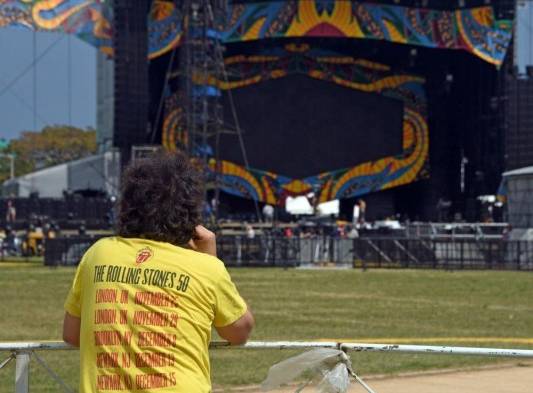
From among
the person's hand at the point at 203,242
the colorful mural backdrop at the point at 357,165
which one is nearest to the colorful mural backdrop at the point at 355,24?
the colorful mural backdrop at the point at 357,165

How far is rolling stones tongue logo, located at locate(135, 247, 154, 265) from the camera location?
16.1 ft

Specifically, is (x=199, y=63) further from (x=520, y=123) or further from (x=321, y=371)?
(x=321, y=371)

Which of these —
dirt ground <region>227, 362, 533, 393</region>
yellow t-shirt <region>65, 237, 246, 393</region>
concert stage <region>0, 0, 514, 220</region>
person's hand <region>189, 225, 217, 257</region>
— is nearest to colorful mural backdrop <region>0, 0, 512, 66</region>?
concert stage <region>0, 0, 514, 220</region>

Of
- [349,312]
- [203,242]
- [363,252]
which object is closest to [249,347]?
[203,242]

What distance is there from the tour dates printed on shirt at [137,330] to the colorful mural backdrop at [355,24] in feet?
168

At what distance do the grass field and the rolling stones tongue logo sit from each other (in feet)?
22.9

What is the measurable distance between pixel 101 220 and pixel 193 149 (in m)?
5.49

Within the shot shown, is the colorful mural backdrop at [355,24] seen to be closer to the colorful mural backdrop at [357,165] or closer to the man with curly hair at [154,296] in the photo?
the colorful mural backdrop at [357,165]

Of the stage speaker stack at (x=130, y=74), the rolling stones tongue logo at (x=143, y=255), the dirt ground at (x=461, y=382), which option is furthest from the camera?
the stage speaker stack at (x=130, y=74)

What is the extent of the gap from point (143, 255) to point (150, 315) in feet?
0.79

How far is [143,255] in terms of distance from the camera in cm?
491

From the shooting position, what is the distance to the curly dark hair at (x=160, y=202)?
496 centimetres

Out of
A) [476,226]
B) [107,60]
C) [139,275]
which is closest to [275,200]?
[107,60]

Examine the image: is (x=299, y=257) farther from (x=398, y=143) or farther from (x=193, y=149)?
(x=398, y=143)
